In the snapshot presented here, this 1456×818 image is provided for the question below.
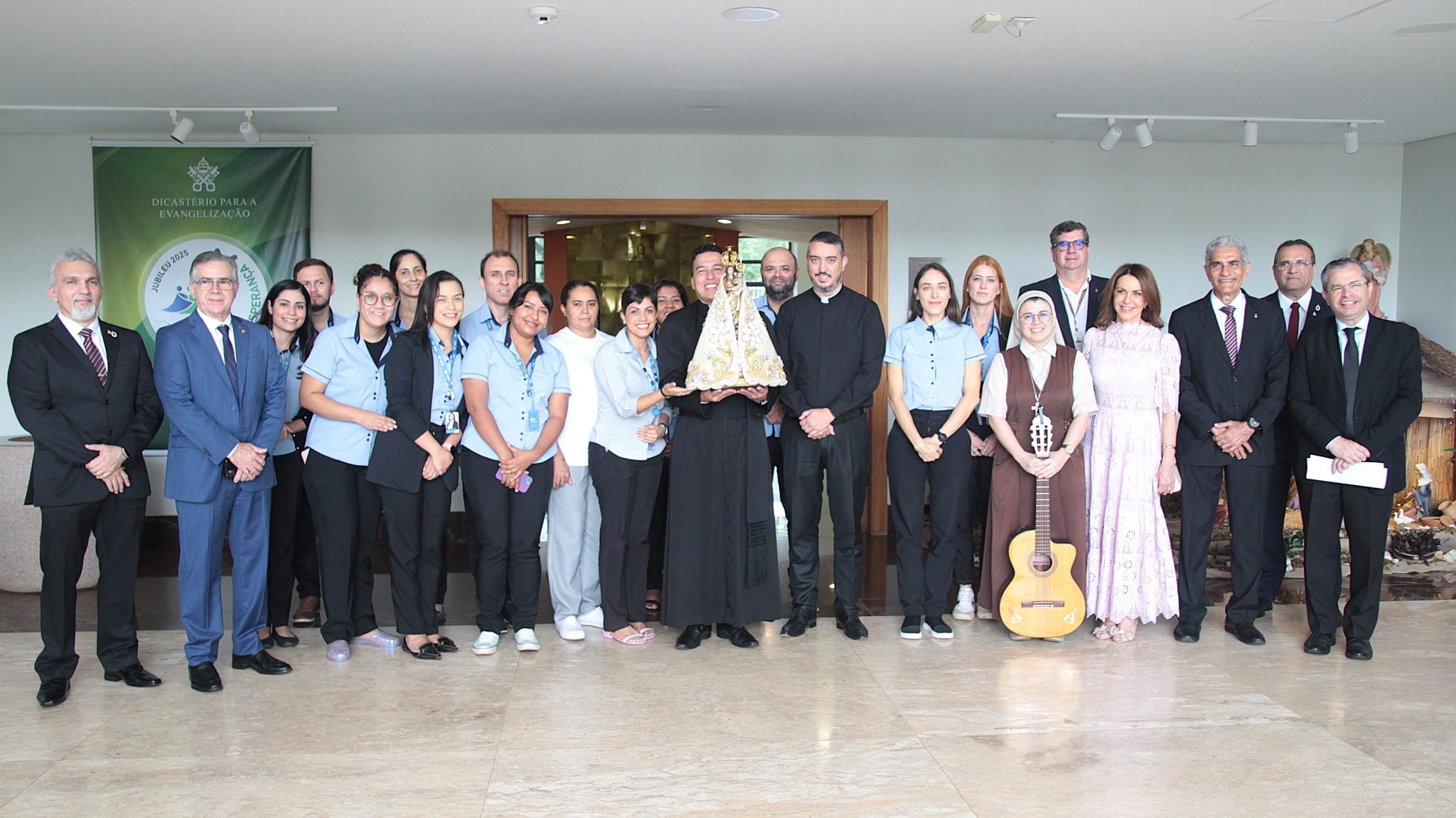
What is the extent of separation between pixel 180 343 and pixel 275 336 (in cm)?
63

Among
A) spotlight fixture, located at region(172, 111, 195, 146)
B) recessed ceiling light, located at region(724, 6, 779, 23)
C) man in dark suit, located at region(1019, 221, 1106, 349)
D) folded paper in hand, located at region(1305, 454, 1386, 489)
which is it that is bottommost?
folded paper in hand, located at region(1305, 454, 1386, 489)

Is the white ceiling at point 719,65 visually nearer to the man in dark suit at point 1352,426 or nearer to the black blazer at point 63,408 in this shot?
the man in dark suit at point 1352,426

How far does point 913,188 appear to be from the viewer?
712 centimetres

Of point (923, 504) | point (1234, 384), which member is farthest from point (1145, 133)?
point (923, 504)

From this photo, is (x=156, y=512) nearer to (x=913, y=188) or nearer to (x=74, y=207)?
(x=74, y=207)

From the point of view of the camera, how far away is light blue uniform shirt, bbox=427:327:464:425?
416cm

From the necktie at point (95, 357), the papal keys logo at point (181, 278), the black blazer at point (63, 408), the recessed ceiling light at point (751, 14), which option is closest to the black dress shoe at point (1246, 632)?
the recessed ceiling light at point (751, 14)

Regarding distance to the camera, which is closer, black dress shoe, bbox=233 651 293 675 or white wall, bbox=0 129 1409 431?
black dress shoe, bbox=233 651 293 675

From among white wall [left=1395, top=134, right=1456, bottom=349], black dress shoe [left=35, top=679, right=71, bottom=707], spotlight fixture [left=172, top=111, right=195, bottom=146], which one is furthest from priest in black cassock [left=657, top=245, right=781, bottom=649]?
white wall [left=1395, top=134, right=1456, bottom=349]

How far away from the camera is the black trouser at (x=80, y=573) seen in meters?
3.65

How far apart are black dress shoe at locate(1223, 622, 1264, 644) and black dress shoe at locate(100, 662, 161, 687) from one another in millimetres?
4361

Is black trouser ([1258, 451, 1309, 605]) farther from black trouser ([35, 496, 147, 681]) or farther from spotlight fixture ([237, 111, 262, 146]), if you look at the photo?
spotlight fixture ([237, 111, 262, 146])

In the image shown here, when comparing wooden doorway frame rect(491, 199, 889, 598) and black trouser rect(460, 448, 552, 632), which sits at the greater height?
wooden doorway frame rect(491, 199, 889, 598)

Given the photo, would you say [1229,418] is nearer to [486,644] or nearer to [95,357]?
[486,644]
